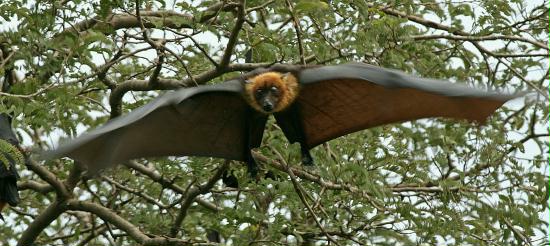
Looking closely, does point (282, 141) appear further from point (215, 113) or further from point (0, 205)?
point (0, 205)

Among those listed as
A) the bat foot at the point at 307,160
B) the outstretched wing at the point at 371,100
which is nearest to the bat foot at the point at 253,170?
the bat foot at the point at 307,160

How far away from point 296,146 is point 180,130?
0.95m

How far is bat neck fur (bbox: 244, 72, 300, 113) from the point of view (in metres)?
7.98

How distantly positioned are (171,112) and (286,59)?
1.22 m

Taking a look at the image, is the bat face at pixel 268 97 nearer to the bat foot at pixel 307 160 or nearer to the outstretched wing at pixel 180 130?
the outstretched wing at pixel 180 130

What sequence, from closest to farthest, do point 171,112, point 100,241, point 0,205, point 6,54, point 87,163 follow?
point 87,163 → point 171,112 → point 6,54 → point 0,205 → point 100,241

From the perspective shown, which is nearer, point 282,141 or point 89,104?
point 282,141

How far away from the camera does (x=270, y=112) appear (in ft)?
26.1

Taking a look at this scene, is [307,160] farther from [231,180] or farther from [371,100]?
[231,180]

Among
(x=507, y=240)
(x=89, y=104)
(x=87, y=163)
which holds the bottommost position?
(x=507, y=240)

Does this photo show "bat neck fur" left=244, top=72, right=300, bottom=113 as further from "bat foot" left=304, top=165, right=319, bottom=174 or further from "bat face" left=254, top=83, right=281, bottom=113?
"bat foot" left=304, top=165, right=319, bottom=174

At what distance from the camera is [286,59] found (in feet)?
28.0

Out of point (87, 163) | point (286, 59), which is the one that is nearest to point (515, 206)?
point (286, 59)

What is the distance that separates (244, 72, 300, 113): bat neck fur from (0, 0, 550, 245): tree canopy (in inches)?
7.4
